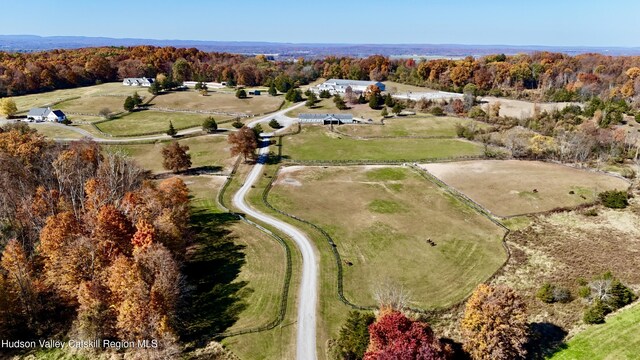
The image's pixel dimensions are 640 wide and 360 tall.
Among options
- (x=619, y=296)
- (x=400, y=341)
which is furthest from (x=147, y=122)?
(x=619, y=296)

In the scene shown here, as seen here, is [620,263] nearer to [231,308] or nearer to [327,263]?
[327,263]

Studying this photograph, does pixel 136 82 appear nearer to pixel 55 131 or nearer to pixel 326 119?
pixel 55 131

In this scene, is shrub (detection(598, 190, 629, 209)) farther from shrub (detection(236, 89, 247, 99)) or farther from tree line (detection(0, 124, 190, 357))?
shrub (detection(236, 89, 247, 99))

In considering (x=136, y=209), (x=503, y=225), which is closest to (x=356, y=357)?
(x=136, y=209)

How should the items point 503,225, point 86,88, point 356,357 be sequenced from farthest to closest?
1. point 86,88
2. point 503,225
3. point 356,357

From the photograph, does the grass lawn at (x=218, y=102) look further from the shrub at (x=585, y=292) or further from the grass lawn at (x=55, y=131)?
the shrub at (x=585, y=292)

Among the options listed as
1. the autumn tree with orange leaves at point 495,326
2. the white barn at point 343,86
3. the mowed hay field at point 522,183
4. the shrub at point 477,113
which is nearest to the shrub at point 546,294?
the autumn tree with orange leaves at point 495,326
